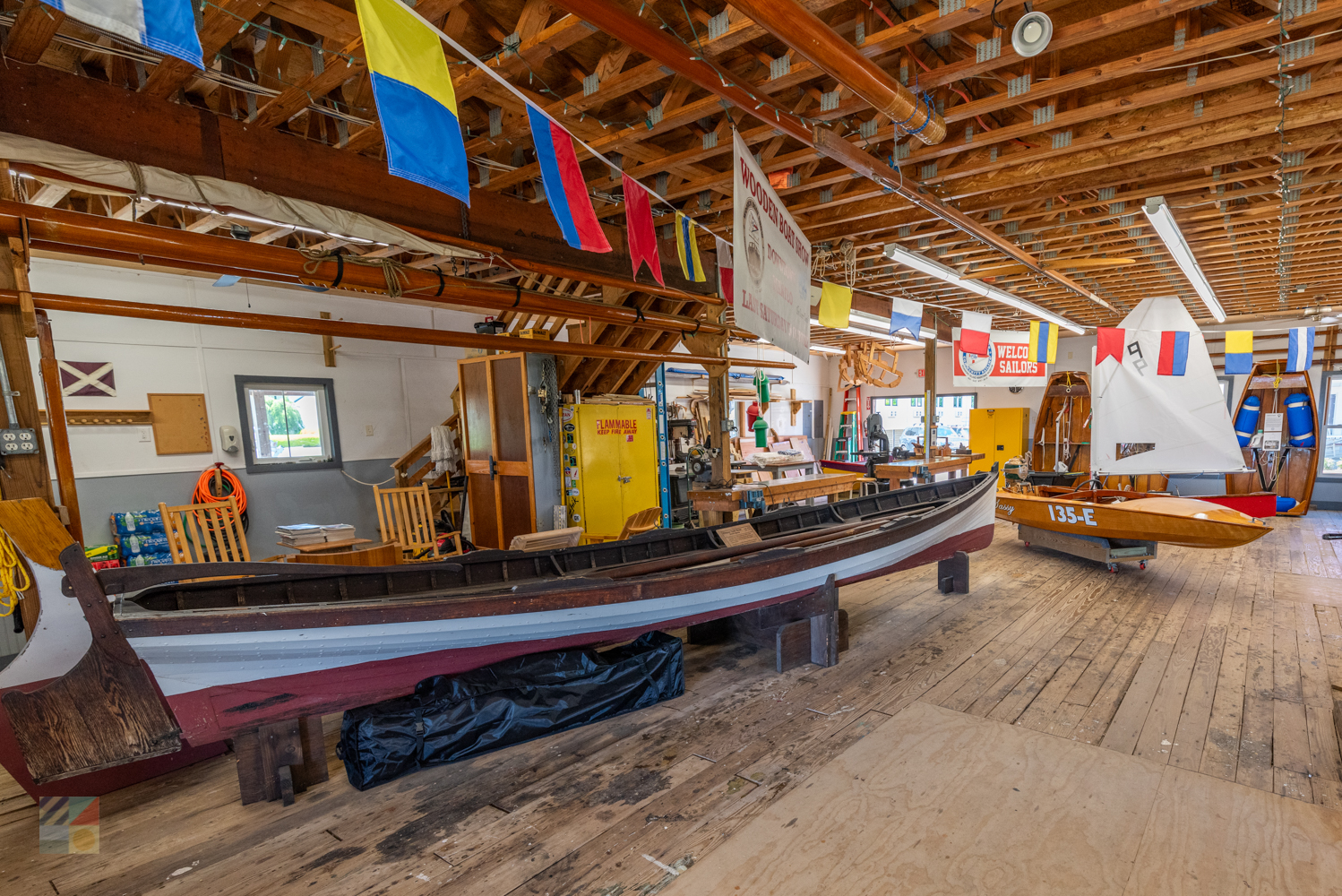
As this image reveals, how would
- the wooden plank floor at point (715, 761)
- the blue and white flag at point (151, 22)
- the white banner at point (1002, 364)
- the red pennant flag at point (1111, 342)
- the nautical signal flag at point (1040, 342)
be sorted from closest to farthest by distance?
1. the blue and white flag at point (151, 22)
2. the wooden plank floor at point (715, 761)
3. the red pennant flag at point (1111, 342)
4. the white banner at point (1002, 364)
5. the nautical signal flag at point (1040, 342)

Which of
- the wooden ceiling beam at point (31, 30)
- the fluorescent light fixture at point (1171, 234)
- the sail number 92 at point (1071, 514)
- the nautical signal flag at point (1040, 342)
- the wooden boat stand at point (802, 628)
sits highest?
the wooden ceiling beam at point (31, 30)

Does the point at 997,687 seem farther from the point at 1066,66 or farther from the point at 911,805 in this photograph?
the point at 1066,66

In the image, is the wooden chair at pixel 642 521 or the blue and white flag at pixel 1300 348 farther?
the blue and white flag at pixel 1300 348

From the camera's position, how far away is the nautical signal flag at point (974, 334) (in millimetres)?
7254

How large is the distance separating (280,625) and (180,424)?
538 cm

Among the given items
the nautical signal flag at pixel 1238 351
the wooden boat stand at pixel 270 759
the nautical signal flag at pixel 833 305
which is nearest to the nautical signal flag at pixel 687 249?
the nautical signal flag at pixel 833 305

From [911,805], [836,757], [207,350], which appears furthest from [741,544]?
[207,350]

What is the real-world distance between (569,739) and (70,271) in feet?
20.8

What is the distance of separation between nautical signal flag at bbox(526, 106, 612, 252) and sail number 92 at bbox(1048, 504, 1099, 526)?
5.46 metres

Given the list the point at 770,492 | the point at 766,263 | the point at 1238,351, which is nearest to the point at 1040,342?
the point at 1238,351

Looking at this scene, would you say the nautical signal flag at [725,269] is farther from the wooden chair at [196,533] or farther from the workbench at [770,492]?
the wooden chair at [196,533]

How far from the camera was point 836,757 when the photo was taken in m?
2.62

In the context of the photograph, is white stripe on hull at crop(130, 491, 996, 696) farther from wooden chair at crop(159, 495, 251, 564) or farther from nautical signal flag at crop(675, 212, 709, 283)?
wooden chair at crop(159, 495, 251, 564)

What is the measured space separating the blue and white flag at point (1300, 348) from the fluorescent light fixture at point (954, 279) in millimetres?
2775
